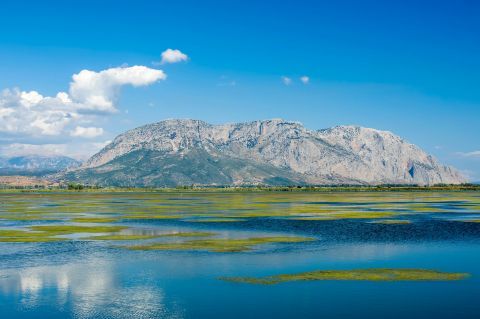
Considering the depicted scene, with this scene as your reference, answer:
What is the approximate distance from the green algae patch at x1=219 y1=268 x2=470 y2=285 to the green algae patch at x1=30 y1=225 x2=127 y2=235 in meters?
44.4

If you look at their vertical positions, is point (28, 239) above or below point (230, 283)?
above

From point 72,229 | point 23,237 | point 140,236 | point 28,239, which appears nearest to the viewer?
point 28,239

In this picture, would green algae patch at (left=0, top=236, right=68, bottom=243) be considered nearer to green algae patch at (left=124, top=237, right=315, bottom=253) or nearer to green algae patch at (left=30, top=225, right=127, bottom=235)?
green algae patch at (left=30, top=225, right=127, bottom=235)

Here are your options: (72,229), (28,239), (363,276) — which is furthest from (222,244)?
(72,229)

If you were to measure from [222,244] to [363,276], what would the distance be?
23.9 meters

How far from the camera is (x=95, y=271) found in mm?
48188

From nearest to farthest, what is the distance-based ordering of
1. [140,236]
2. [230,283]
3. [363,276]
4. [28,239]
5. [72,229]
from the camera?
[230,283], [363,276], [28,239], [140,236], [72,229]

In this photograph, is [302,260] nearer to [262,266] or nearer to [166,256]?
[262,266]

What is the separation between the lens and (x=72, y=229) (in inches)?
3381

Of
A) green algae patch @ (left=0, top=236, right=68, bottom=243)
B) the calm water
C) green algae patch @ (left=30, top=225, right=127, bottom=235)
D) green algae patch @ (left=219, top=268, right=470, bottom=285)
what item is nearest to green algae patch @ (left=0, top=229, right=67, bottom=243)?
green algae patch @ (left=0, top=236, right=68, bottom=243)

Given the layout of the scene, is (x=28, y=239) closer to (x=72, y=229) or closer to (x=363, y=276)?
(x=72, y=229)

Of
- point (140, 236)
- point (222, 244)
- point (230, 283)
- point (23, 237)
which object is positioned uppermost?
point (222, 244)

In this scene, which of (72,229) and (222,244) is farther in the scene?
(72,229)

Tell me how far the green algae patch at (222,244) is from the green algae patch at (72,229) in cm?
2077
